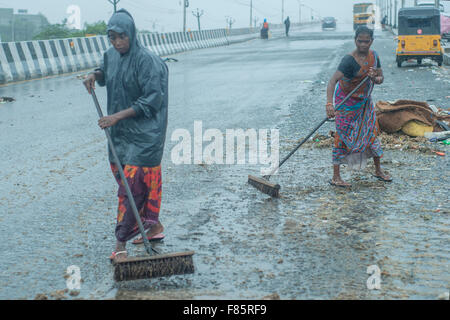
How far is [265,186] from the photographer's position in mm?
5797

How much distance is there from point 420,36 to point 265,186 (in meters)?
15.5

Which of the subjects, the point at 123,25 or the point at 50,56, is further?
the point at 50,56

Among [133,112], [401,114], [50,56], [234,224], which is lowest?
[234,224]

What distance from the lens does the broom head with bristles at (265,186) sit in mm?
5672

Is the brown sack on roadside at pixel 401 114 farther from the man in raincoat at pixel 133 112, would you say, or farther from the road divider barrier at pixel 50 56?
the road divider barrier at pixel 50 56

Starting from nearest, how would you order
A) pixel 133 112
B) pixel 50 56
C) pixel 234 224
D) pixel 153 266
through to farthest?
pixel 153 266, pixel 133 112, pixel 234 224, pixel 50 56

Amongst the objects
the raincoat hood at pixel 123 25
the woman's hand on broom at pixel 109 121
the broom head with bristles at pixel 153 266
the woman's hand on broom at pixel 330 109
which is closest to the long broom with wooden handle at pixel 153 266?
the broom head with bristles at pixel 153 266

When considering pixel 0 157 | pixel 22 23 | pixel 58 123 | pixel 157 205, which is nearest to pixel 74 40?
pixel 58 123

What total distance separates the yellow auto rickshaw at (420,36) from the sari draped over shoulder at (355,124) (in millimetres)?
14156

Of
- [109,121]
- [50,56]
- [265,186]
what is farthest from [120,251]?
[50,56]

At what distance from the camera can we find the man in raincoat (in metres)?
3.94

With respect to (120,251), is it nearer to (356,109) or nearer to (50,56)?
(356,109)

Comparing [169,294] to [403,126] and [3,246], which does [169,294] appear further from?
[403,126]
